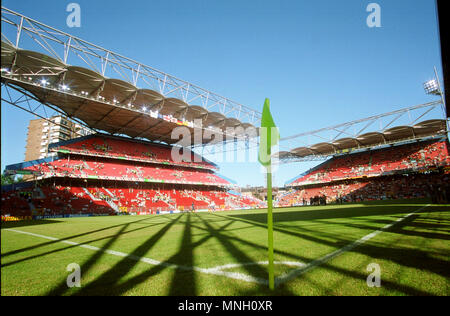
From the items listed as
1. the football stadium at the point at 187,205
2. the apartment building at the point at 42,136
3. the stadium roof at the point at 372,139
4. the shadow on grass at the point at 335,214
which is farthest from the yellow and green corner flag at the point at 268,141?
the apartment building at the point at 42,136

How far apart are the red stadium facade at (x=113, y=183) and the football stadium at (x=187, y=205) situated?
0.21 m

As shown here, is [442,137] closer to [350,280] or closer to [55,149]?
[350,280]

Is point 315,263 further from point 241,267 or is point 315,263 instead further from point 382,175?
point 382,175

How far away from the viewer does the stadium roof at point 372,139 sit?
3306 centimetres

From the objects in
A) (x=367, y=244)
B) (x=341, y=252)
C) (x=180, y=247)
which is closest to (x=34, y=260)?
(x=180, y=247)

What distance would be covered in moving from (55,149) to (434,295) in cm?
3765

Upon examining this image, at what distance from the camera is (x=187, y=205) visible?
34500mm

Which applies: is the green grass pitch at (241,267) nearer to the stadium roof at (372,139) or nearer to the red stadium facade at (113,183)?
the red stadium facade at (113,183)

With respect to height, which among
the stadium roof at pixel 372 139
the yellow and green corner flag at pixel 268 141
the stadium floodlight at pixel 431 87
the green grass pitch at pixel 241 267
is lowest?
the green grass pitch at pixel 241 267

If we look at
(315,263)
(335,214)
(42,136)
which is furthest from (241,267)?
(42,136)

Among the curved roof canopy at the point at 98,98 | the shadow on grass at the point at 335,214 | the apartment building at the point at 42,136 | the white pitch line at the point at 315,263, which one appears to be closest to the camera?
the white pitch line at the point at 315,263

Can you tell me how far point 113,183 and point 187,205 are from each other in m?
11.5

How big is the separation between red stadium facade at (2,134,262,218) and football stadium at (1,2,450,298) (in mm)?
207

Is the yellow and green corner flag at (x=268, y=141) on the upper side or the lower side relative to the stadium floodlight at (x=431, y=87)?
lower
